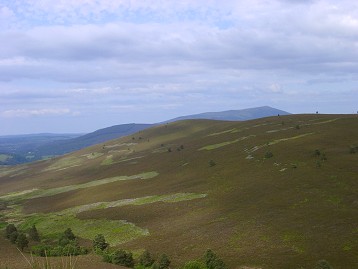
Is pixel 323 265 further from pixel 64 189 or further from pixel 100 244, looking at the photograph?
pixel 64 189

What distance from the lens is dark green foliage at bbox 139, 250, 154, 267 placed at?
44.9 meters

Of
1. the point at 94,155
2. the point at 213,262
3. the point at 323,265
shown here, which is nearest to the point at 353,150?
the point at 323,265

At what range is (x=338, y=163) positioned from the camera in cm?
7088

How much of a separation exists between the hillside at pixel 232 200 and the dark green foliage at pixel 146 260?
2.63 metres

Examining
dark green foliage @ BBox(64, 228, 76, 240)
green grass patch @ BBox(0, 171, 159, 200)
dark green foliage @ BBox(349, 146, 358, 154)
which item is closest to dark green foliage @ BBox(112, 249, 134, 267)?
dark green foliage @ BBox(64, 228, 76, 240)

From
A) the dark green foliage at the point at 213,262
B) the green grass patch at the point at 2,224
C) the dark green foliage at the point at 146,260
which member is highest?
the dark green foliage at the point at 213,262

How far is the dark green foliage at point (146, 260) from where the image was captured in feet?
147

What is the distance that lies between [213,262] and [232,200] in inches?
1060

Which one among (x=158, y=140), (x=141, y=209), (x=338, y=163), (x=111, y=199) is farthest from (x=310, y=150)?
Result: (x=158, y=140)

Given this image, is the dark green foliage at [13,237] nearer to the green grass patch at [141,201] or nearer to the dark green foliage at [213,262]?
the green grass patch at [141,201]

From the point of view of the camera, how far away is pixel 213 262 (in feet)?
129

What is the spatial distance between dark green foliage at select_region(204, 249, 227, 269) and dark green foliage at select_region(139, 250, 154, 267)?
25.8ft

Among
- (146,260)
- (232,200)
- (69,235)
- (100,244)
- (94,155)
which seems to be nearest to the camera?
(146,260)

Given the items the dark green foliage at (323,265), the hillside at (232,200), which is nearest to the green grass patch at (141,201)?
the hillside at (232,200)
